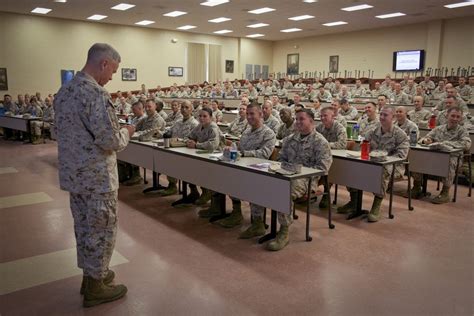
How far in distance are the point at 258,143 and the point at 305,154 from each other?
66 cm

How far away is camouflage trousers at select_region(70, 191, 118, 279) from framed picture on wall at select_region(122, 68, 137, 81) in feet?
48.8

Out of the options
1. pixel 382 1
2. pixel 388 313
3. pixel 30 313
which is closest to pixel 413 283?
pixel 388 313

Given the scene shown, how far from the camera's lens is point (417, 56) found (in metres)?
15.3

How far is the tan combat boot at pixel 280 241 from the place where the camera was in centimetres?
356

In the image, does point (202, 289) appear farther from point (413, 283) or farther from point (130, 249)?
point (413, 283)

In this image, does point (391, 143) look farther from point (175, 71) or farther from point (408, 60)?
point (175, 71)

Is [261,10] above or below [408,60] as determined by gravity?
above

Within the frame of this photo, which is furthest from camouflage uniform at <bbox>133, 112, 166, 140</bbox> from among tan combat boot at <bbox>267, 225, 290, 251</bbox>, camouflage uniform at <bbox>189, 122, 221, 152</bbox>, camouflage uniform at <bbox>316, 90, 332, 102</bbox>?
camouflage uniform at <bbox>316, 90, 332, 102</bbox>

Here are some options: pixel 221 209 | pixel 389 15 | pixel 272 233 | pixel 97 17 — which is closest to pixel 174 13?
pixel 97 17

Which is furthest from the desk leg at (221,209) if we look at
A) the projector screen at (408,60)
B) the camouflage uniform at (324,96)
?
the projector screen at (408,60)

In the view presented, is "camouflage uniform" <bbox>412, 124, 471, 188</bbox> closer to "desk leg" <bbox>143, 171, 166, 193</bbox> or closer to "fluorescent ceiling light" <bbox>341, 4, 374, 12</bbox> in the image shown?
"desk leg" <bbox>143, 171, 166, 193</bbox>

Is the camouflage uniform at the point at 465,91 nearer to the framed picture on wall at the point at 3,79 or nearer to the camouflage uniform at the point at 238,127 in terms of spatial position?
the camouflage uniform at the point at 238,127

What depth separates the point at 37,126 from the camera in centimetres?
1024

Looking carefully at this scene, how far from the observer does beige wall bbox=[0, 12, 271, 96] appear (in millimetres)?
14070
